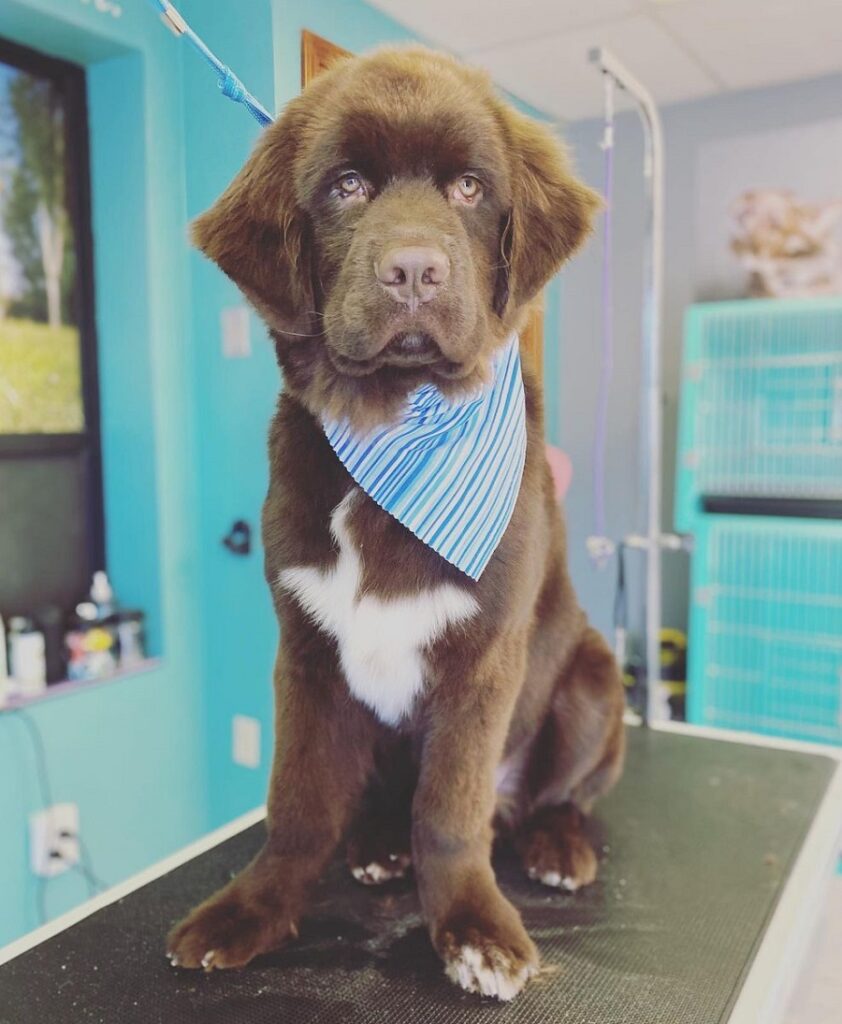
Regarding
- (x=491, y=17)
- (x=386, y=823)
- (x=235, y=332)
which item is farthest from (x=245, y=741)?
(x=491, y=17)

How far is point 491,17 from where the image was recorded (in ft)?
3.44

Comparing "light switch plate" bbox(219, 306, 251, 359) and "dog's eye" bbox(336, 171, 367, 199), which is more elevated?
"dog's eye" bbox(336, 171, 367, 199)

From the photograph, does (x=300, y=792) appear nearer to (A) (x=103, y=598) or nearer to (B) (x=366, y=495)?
(B) (x=366, y=495)

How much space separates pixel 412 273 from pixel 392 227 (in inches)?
2.5

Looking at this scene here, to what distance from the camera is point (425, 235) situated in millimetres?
737

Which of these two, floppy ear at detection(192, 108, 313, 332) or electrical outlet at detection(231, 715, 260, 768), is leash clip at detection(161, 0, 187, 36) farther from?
electrical outlet at detection(231, 715, 260, 768)

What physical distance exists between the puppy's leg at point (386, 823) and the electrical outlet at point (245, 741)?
230mm

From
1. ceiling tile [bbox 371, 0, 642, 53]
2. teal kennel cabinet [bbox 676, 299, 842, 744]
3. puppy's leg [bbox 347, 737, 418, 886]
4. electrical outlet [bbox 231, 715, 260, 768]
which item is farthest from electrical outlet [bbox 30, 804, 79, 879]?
teal kennel cabinet [bbox 676, 299, 842, 744]

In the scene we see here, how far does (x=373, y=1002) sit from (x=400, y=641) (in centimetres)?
36

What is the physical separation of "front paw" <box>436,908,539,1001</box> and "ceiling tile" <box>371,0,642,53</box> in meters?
1.02

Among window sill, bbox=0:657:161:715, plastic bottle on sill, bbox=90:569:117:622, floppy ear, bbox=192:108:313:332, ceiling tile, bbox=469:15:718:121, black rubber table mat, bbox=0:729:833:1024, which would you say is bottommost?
black rubber table mat, bbox=0:729:833:1024

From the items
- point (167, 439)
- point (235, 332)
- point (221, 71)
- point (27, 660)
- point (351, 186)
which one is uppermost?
point (221, 71)

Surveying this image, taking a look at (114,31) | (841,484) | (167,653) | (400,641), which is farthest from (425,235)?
(841,484)

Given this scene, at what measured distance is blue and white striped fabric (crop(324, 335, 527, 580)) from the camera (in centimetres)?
86
